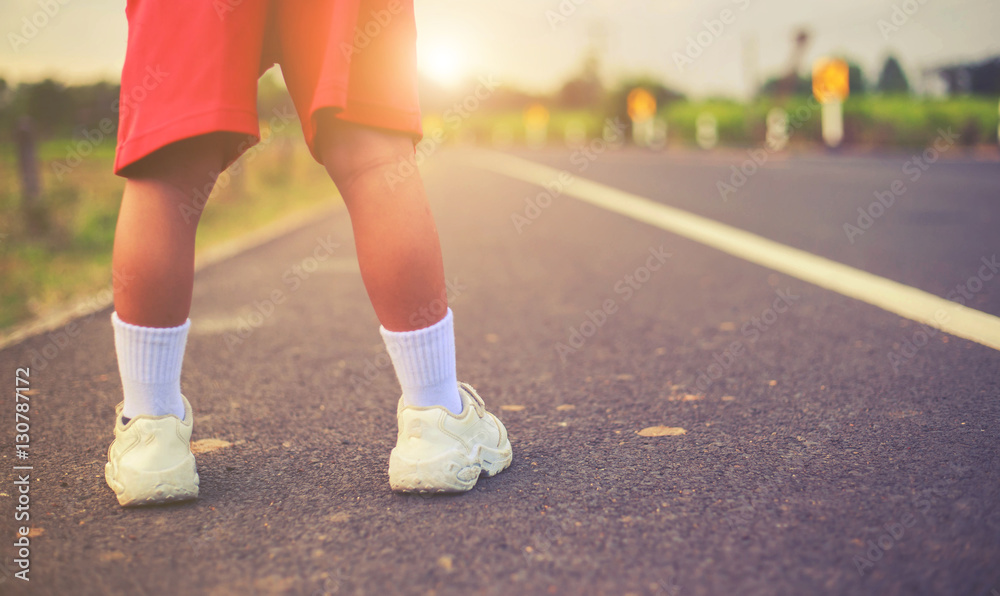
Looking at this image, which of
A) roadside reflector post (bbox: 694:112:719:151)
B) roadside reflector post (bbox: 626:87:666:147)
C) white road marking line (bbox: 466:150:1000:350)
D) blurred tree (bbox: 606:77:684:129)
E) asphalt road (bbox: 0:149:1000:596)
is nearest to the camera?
asphalt road (bbox: 0:149:1000:596)

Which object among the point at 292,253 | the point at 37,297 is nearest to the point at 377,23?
the point at 37,297

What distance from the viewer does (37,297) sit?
412 cm

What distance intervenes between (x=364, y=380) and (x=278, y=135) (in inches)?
482

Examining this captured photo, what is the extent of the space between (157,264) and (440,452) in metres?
0.66

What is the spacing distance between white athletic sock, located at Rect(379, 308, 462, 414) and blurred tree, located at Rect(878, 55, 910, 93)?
82.9 ft

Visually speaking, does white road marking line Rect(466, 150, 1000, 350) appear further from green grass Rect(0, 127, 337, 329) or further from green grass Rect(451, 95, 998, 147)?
green grass Rect(451, 95, 998, 147)

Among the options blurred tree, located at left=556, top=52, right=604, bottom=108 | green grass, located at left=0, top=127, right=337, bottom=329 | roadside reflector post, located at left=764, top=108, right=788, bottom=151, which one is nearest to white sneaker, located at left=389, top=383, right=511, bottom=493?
green grass, located at left=0, top=127, right=337, bottom=329

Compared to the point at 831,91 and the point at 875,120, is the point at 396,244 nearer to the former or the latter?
the point at 831,91

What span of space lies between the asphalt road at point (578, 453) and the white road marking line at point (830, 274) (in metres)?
0.12

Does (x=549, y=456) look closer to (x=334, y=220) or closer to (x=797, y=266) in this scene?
(x=797, y=266)

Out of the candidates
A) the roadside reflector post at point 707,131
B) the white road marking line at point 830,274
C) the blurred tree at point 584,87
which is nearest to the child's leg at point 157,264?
the white road marking line at point 830,274

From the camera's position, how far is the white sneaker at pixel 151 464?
1.53 meters

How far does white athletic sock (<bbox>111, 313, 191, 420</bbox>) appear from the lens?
1550 millimetres

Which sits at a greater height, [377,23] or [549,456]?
[377,23]
